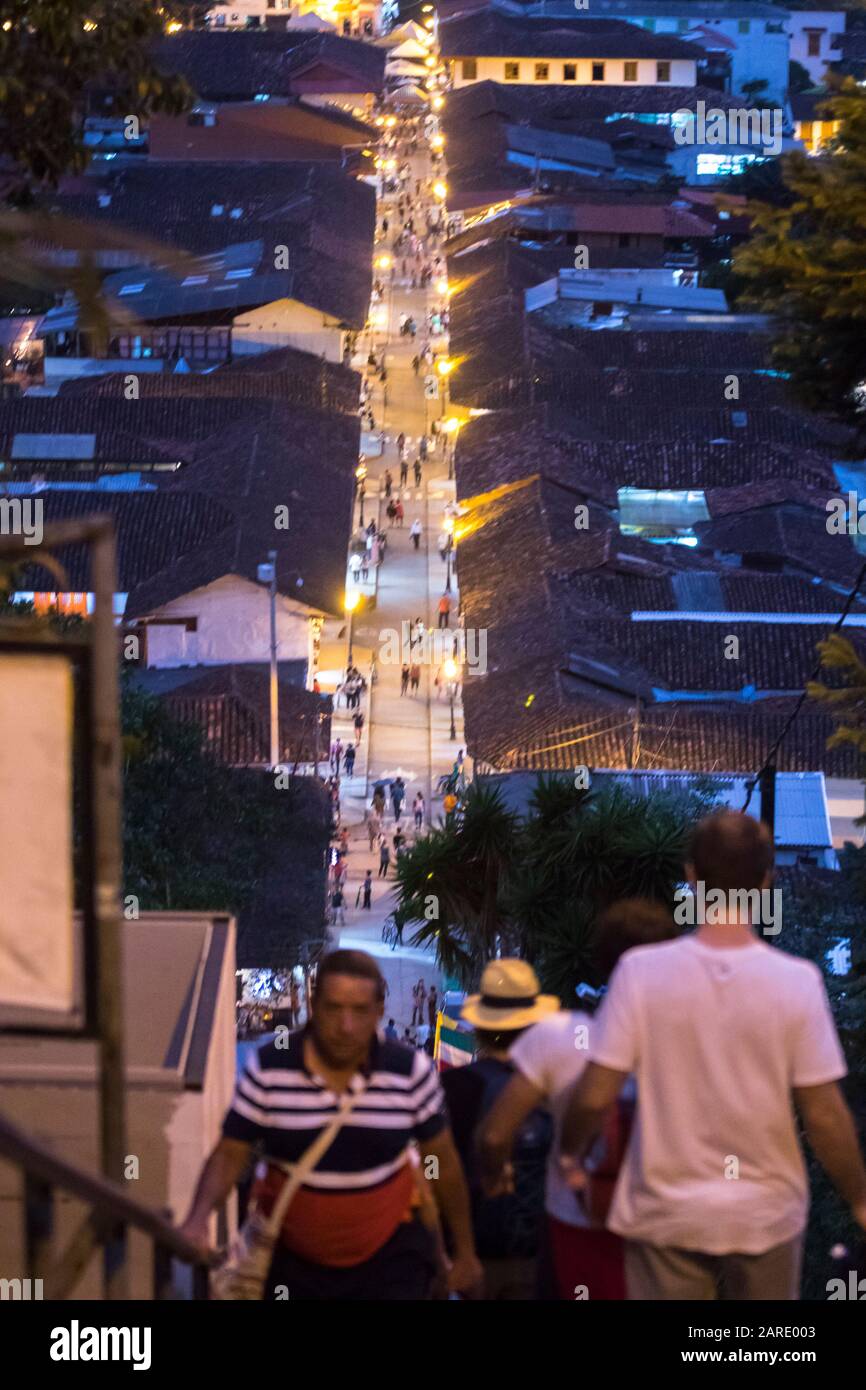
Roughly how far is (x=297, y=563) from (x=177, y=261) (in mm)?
26034

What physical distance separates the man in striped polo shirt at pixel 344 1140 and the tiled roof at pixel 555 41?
2898 inches

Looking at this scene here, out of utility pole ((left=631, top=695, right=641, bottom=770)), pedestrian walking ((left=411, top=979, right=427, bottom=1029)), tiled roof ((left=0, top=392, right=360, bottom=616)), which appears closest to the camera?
pedestrian walking ((left=411, top=979, right=427, bottom=1029))

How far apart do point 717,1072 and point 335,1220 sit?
0.83 metres

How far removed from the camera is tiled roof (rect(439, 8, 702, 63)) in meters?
74.9

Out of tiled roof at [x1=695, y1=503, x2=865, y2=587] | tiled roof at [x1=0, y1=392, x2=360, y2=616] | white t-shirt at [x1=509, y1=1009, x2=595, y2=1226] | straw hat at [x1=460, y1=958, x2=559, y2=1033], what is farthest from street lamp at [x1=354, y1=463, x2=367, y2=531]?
white t-shirt at [x1=509, y1=1009, x2=595, y2=1226]

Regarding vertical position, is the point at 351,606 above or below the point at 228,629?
above

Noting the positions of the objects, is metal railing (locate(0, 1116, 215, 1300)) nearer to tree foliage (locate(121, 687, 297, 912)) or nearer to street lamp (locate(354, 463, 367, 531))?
tree foliage (locate(121, 687, 297, 912))

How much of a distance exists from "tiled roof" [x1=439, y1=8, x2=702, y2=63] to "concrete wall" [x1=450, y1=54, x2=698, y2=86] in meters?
0.23

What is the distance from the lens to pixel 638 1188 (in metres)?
4.04

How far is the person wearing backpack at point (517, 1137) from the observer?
4723 millimetres

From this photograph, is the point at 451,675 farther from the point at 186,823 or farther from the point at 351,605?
the point at 186,823

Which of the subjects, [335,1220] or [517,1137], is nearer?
[335,1220]

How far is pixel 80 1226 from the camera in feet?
11.5

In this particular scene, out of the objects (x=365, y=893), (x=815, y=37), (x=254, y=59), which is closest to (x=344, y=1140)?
(x=365, y=893)
